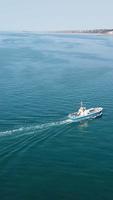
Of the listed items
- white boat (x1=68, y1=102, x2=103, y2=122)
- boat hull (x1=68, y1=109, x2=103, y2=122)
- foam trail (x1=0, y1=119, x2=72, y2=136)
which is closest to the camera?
foam trail (x1=0, y1=119, x2=72, y2=136)

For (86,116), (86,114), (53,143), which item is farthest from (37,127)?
(86,114)

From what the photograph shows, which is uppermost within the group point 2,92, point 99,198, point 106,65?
point 106,65

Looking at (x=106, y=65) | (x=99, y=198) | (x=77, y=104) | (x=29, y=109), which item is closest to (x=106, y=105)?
(x=77, y=104)

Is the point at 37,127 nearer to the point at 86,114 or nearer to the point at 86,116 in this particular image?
the point at 86,116

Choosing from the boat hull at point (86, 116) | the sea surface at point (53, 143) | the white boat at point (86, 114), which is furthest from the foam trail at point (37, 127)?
the white boat at point (86, 114)

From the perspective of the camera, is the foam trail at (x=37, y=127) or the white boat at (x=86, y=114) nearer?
the foam trail at (x=37, y=127)

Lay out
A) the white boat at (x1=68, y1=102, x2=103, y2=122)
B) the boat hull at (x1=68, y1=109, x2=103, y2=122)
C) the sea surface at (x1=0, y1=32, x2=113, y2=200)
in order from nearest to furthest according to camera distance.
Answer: the sea surface at (x1=0, y1=32, x2=113, y2=200) < the boat hull at (x1=68, y1=109, x2=103, y2=122) < the white boat at (x1=68, y1=102, x2=103, y2=122)

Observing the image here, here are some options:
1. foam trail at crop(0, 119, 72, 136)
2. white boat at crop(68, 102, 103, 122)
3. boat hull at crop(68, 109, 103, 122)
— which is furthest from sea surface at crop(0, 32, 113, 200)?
white boat at crop(68, 102, 103, 122)

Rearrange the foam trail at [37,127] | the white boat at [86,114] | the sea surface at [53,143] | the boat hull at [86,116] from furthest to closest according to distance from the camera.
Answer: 1. the white boat at [86,114]
2. the boat hull at [86,116]
3. the foam trail at [37,127]
4. the sea surface at [53,143]

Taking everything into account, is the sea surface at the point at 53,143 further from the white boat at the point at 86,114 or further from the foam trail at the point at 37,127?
the white boat at the point at 86,114

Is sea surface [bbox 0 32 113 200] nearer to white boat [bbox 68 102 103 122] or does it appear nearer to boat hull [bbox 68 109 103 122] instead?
boat hull [bbox 68 109 103 122]

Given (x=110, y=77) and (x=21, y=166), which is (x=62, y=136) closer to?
(x=21, y=166)
